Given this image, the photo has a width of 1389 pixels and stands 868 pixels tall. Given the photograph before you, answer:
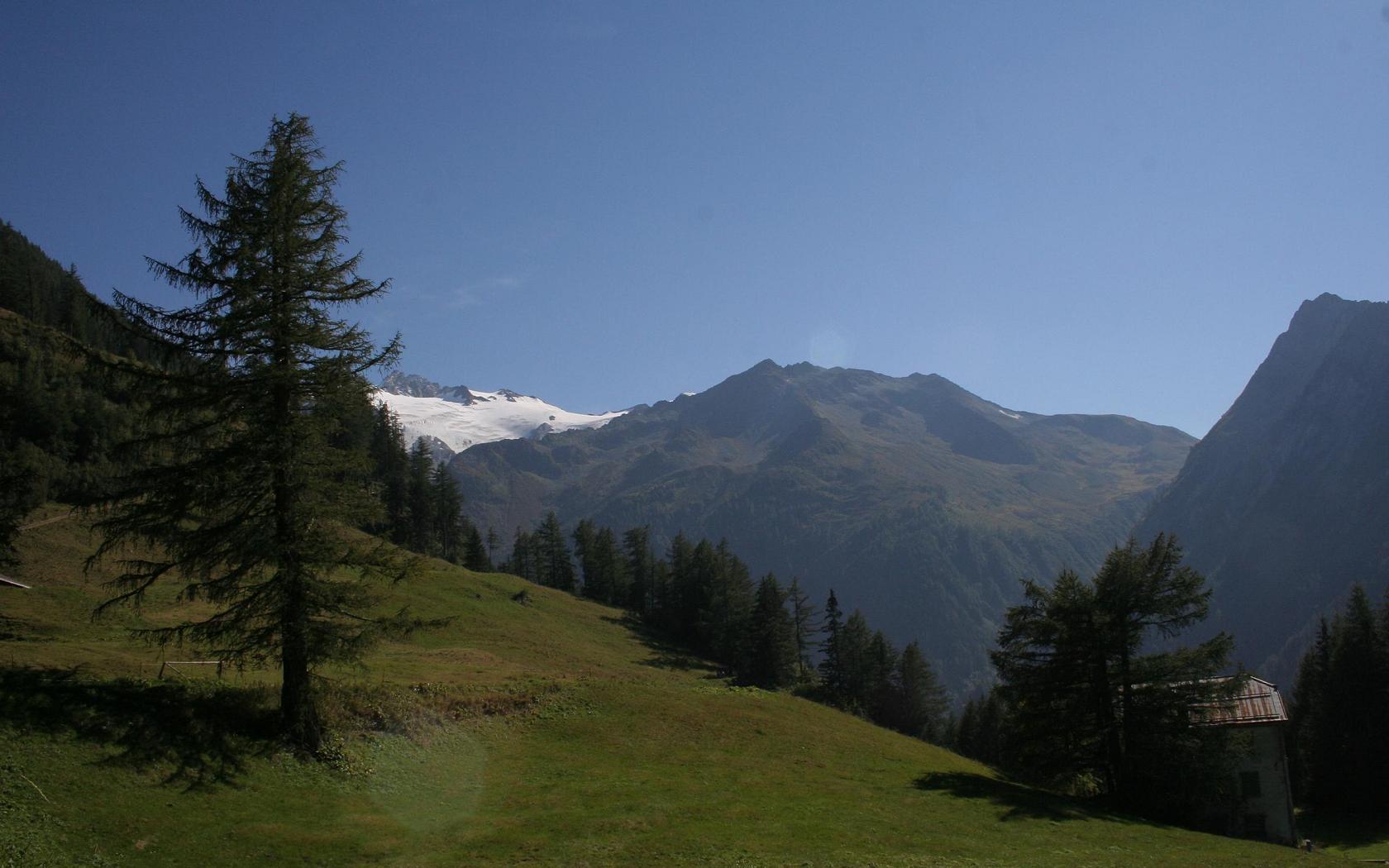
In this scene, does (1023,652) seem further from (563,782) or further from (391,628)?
(391,628)

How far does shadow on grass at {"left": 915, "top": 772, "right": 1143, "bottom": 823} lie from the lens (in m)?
29.6

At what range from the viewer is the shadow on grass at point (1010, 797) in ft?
97.1

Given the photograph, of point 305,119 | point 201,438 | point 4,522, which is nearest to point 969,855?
point 201,438

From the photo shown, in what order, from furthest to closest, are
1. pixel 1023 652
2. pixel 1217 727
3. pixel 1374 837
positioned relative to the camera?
pixel 1374 837
pixel 1023 652
pixel 1217 727

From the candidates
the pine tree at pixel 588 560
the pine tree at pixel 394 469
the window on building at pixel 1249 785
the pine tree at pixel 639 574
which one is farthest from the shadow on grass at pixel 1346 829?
the pine tree at pixel 394 469

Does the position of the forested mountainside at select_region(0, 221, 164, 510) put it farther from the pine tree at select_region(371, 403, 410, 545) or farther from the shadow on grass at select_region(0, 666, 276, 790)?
the pine tree at select_region(371, 403, 410, 545)

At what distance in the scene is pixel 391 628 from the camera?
23.0m

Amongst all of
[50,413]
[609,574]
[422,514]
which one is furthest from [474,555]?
[50,413]

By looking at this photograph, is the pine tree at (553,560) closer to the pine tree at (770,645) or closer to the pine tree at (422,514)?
the pine tree at (422,514)

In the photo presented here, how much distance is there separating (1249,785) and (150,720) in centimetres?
4959

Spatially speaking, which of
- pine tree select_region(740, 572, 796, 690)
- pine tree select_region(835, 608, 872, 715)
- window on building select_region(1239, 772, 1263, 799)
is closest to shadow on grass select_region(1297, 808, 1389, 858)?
window on building select_region(1239, 772, 1263, 799)

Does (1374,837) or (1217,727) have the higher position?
(1217,727)

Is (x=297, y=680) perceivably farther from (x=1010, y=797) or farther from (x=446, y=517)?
(x=446, y=517)

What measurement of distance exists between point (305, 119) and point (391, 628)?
15889mm
